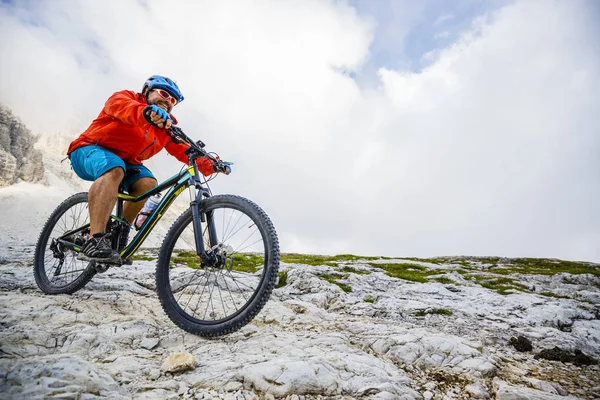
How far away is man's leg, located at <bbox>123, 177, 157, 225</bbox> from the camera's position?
6141mm

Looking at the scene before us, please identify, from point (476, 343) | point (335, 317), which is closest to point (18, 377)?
point (335, 317)

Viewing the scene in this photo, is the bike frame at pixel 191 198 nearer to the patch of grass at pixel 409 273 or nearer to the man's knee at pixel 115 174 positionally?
the man's knee at pixel 115 174

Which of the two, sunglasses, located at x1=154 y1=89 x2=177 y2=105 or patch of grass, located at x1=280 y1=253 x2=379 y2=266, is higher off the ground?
sunglasses, located at x1=154 y1=89 x2=177 y2=105

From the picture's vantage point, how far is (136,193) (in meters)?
6.36

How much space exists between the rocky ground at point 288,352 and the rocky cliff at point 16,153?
211745 mm

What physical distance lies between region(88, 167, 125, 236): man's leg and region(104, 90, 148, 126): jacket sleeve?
1130mm

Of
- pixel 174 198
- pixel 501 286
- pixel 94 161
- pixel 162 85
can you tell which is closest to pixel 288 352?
pixel 174 198

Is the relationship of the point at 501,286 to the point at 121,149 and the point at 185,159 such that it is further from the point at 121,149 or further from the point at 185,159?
the point at 121,149

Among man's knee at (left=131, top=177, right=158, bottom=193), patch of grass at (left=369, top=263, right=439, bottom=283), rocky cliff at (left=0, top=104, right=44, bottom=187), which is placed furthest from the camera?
rocky cliff at (left=0, top=104, right=44, bottom=187)

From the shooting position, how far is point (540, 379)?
12.3ft

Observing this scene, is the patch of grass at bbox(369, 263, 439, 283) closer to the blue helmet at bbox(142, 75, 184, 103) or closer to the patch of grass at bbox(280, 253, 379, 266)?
the patch of grass at bbox(280, 253, 379, 266)

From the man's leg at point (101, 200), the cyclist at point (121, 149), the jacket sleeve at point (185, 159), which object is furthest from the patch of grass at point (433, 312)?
the man's leg at point (101, 200)

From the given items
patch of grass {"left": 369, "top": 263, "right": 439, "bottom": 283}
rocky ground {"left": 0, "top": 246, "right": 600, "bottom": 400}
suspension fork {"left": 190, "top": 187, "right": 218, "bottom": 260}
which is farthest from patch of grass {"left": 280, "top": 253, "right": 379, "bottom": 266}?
suspension fork {"left": 190, "top": 187, "right": 218, "bottom": 260}

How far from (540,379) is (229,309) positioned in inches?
183
